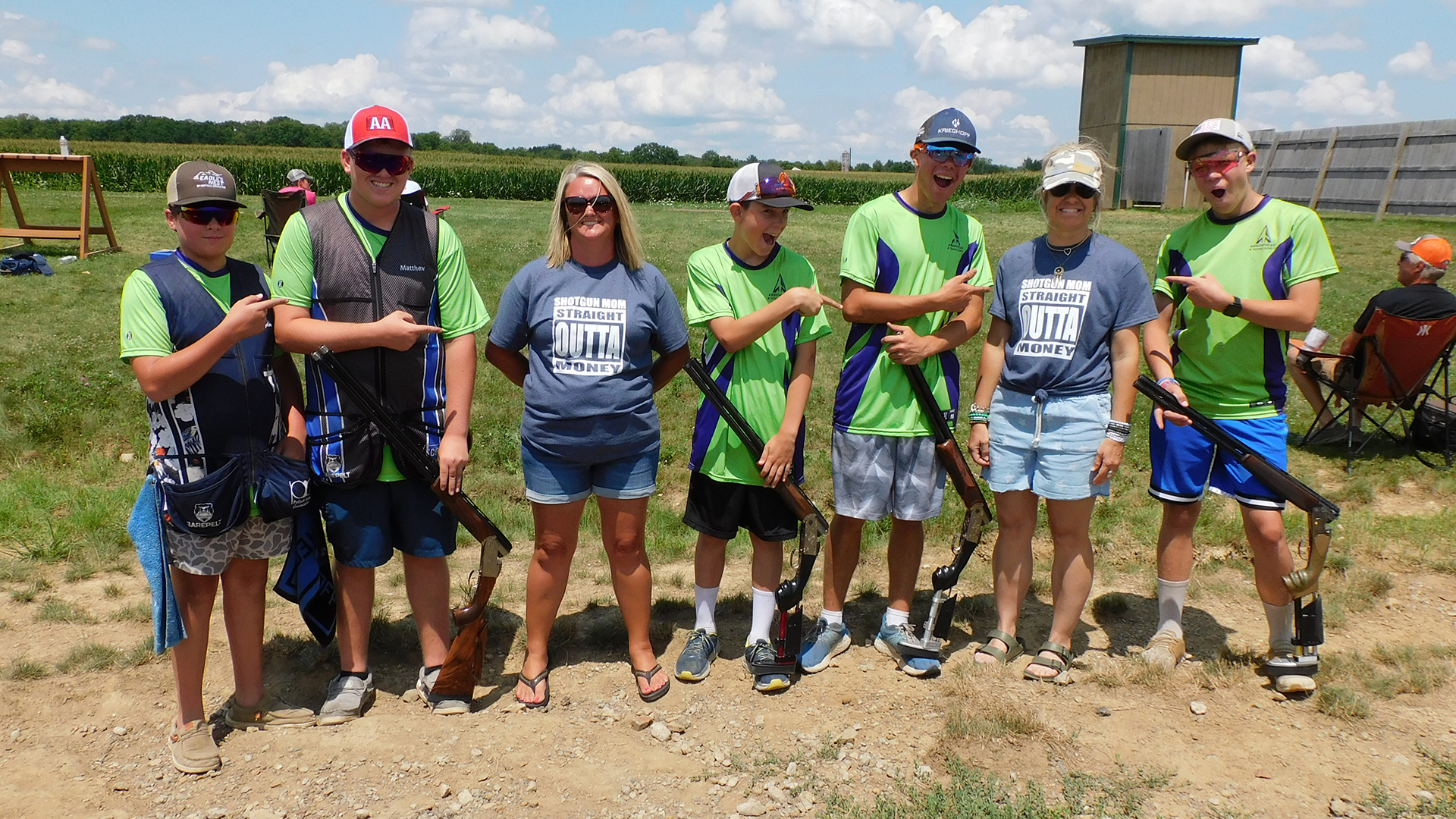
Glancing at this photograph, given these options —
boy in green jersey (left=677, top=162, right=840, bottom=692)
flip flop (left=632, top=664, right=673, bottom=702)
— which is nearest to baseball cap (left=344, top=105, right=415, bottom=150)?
boy in green jersey (left=677, top=162, right=840, bottom=692)

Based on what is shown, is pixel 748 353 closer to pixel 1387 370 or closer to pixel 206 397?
pixel 206 397

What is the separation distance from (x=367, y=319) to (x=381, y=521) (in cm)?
86

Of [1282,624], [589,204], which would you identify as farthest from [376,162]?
[1282,624]

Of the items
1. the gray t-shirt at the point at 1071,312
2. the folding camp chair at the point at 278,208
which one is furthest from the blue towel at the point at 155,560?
the folding camp chair at the point at 278,208

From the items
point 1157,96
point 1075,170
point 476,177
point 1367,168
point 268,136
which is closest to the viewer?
point 1075,170

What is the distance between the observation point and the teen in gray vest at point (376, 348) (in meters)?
3.73

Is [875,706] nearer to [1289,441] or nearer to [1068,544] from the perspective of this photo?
[1068,544]

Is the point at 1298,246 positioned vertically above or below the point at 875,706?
above

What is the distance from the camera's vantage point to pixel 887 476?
443 centimetres

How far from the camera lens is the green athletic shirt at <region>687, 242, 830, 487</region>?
167 inches

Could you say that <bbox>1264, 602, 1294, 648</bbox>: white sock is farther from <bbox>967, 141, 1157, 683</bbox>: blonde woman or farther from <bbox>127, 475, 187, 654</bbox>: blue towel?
<bbox>127, 475, 187, 654</bbox>: blue towel

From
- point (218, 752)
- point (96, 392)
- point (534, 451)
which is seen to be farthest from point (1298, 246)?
point (96, 392)

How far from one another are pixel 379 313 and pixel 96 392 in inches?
237

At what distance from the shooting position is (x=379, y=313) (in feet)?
12.5
